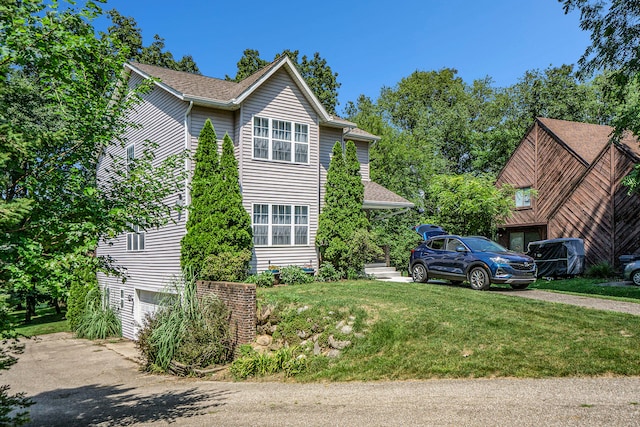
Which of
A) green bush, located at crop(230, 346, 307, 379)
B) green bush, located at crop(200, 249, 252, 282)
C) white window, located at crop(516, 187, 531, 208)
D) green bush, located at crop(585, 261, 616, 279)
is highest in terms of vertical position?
white window, located at crop(516, 187, 531, 208)

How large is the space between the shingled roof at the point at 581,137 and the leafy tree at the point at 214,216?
2000 cm

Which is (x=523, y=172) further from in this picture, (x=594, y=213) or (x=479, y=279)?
(x=479, y=279)

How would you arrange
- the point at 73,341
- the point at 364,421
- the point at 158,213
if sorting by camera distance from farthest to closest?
the point at 73,341, the point at 158,213, the point at 364,421

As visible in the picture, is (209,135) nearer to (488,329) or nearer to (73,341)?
(488,329)

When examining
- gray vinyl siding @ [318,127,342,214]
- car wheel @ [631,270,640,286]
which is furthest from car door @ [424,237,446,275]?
car wheel @ [631,270,640,286]

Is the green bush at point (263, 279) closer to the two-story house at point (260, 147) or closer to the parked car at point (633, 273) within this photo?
the two-story house at point (260, 147)

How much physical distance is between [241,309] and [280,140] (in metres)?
7.51

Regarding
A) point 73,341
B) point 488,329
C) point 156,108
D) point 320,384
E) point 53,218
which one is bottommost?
point 73,341

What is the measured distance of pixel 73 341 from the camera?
22812 millimetres

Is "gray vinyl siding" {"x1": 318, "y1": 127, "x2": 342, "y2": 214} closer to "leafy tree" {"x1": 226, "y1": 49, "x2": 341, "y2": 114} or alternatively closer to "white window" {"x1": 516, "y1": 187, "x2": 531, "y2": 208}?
"white window" {"x1": 516, "y1": 187, "x2": 531, "y2": 208}

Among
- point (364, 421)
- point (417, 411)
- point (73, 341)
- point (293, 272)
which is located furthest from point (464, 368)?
point (73, 341)

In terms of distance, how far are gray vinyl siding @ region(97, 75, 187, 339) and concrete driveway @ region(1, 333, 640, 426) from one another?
6.07 meters

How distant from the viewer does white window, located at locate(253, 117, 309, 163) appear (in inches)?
707

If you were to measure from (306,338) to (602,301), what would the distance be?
28.2 feet
